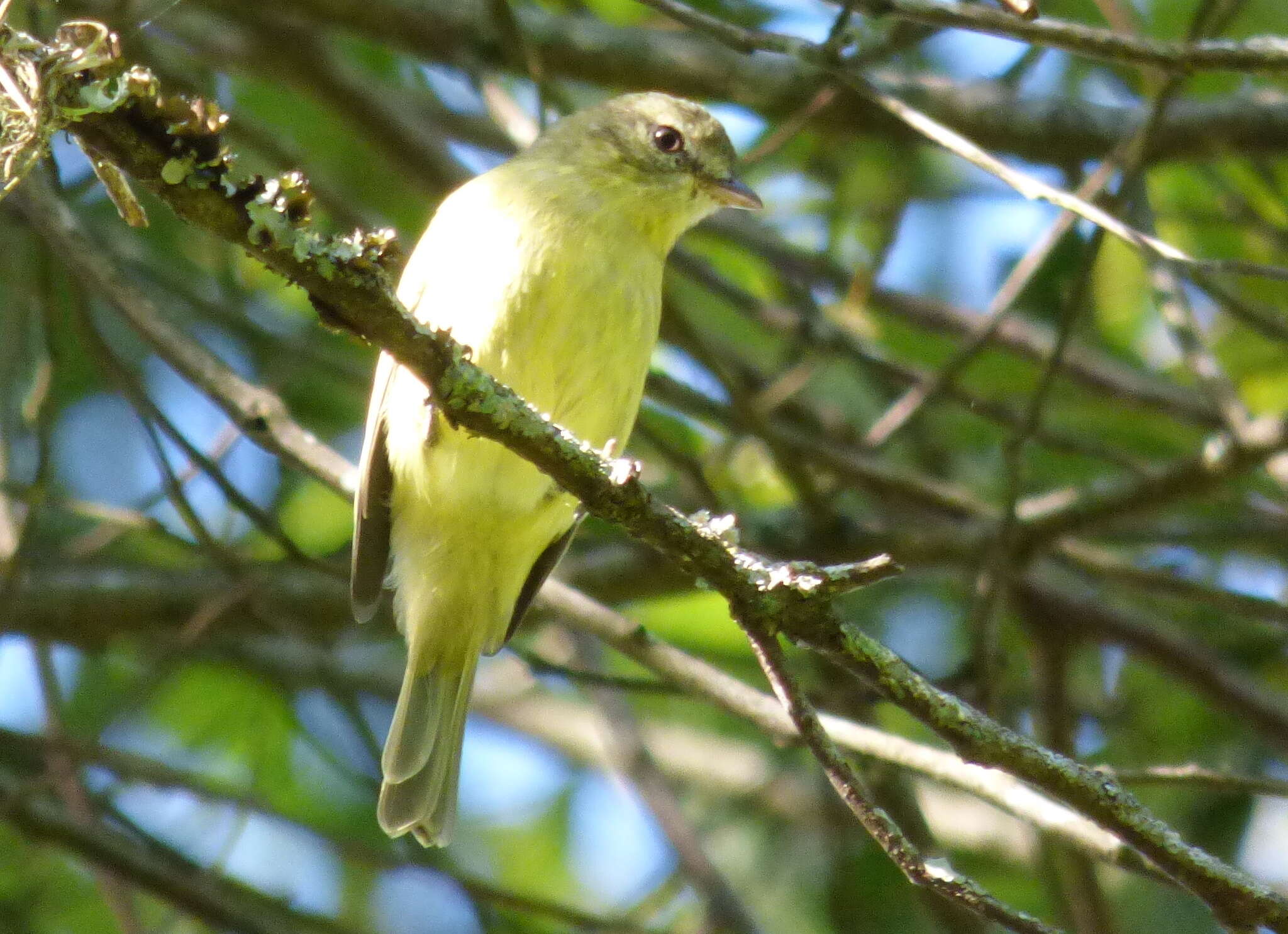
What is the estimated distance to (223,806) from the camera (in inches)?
171

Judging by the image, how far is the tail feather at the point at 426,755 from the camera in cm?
392

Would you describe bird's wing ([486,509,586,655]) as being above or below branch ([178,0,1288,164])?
below

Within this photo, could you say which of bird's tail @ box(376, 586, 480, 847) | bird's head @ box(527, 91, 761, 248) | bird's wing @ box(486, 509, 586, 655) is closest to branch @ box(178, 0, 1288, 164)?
bird's head @ box(527, 91, 761, 248)

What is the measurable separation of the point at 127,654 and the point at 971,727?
4.20 m

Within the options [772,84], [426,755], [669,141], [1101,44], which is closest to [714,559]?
[1101,44]

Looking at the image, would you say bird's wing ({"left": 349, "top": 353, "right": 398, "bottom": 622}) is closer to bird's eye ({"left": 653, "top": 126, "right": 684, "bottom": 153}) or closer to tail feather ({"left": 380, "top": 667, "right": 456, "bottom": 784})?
tail feather ({"left": 380, "top": 667, "right": 456, "bottom": 784})

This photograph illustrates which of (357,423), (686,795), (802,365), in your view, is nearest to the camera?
(802,365)

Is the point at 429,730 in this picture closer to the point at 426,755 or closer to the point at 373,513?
the point at 426,755

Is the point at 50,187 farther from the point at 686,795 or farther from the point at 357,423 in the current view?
the point at 686,795

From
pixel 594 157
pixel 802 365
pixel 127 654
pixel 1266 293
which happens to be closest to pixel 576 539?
pixel 802 365

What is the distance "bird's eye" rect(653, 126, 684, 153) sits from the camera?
4648 millimetres

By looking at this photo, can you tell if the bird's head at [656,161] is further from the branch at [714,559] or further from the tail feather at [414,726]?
the branch at [714,559]

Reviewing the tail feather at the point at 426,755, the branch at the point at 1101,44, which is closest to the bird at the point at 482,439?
the tail feather at the point at 426,755

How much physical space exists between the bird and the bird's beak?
14cm
